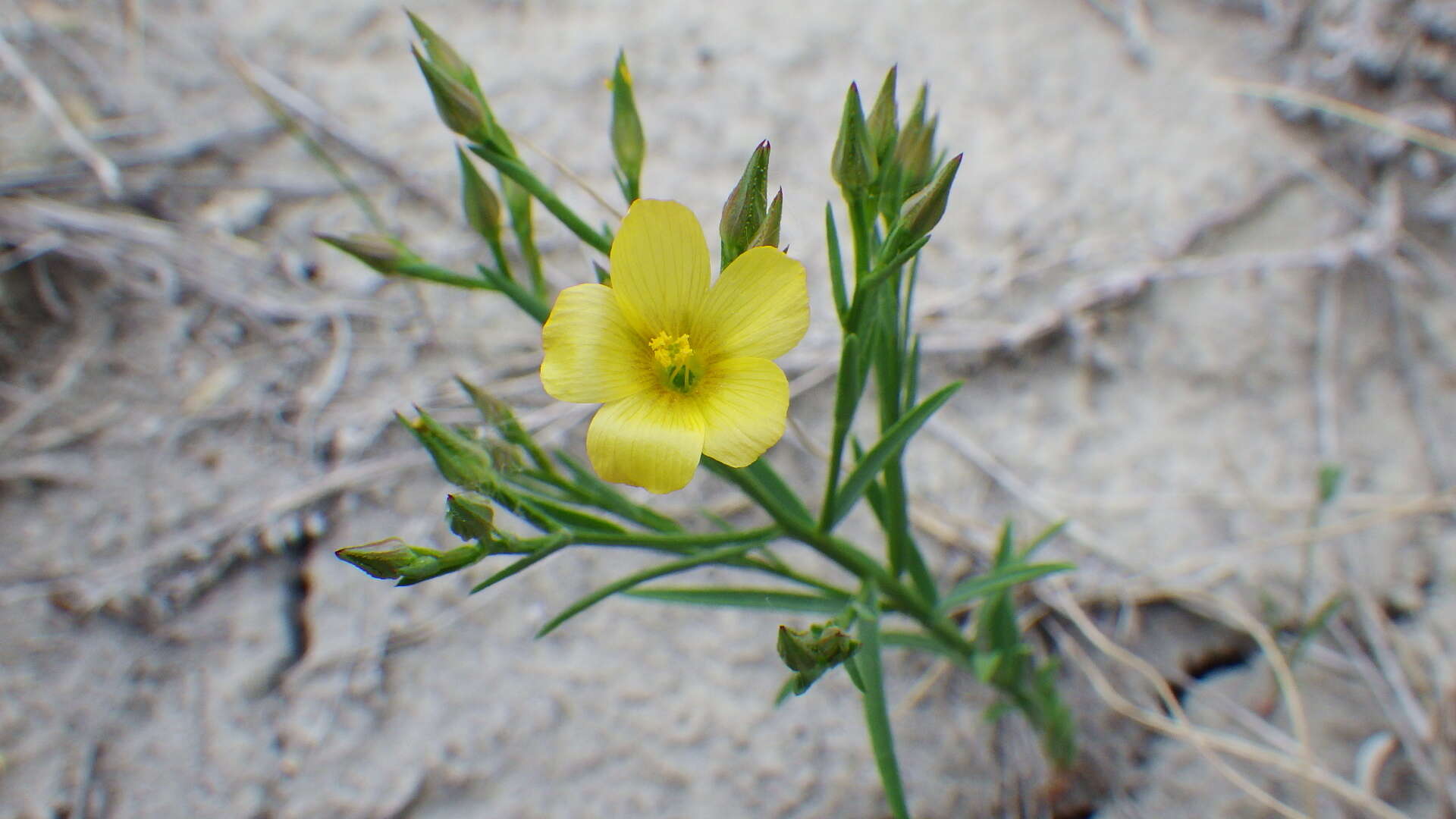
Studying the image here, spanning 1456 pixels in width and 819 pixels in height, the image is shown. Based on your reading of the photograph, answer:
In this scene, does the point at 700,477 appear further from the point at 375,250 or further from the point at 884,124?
the point at 884,124

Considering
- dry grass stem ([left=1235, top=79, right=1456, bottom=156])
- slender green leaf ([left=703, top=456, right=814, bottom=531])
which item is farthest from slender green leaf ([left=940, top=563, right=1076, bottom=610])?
dry grass stem ([left=1235, top=79, right=1456, bottom=156])

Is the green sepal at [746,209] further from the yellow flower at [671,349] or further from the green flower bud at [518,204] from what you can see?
the green flower bud at [518,204]

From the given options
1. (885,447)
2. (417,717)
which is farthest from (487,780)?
(885,447)

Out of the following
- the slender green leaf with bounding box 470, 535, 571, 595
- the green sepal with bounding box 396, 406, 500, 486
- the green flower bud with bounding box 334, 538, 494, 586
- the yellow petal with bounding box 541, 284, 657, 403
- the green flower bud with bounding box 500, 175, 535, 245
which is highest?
the green flower bud with bounding box 500, 175, 535, 245

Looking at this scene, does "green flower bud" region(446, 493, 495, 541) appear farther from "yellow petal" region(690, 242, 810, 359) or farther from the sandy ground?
the sandy ground

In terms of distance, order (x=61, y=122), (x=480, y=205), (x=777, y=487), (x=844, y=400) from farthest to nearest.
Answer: (x=61, y=122) → (x=777, y=487) → (x=480, y=205) → (x=844, y=400)

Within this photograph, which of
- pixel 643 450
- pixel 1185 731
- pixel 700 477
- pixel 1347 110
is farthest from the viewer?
pixel 1347 110

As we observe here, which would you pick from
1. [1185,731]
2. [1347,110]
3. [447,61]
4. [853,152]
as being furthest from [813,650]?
[1347,110]
